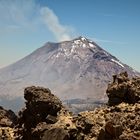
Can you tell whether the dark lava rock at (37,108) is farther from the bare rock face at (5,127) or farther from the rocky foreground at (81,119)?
the bare rock face at (5,127)

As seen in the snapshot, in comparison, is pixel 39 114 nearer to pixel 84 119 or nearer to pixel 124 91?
pixel 84 119

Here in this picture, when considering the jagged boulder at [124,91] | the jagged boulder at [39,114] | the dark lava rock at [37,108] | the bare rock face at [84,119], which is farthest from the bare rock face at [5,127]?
the jagged boulder at [124,91]

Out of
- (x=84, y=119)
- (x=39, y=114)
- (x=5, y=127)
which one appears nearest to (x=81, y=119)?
(x=84, y=119)

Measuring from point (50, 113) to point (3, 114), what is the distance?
39.6 ft

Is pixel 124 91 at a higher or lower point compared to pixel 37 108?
higher

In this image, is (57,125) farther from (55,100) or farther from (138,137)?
(138,137)

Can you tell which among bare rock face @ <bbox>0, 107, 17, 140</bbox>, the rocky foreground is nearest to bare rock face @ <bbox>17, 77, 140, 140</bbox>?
the rocky foreground

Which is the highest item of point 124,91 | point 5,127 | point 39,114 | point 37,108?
point 124,91

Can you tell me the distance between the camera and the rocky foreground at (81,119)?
30538 millimetres

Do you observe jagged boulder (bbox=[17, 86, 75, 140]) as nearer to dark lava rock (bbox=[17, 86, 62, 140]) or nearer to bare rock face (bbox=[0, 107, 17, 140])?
dark lava rock (bbox=[17, 86, 62, 140])

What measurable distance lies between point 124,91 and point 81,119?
213 inches

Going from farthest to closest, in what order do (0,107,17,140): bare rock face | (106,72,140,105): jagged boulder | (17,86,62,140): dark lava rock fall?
(0,107,17,140): bare rock face < (17,86,62,140): dark lava rock < (106,72,140,105): jagged boulder

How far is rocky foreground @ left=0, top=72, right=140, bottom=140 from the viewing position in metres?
30.5

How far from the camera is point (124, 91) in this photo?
40.2 m
